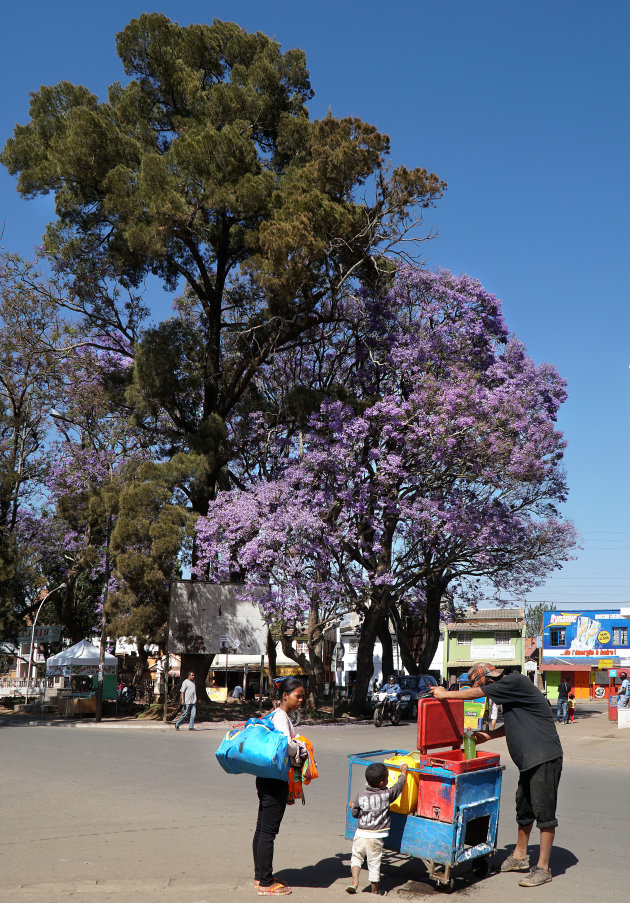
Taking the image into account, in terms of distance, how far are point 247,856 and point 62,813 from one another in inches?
124

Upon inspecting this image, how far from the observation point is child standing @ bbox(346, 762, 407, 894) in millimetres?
5934

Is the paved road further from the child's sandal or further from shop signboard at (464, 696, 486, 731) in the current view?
shop signboard at (464, 696, 486, 731)

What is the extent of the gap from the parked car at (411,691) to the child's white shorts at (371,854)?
2234cm

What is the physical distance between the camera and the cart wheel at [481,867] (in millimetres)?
6535

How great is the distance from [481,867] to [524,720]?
46.7 inches

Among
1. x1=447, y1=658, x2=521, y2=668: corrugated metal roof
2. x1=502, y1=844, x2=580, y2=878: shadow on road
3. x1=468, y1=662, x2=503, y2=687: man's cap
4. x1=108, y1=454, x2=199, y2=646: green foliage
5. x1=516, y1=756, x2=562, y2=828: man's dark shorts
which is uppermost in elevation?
x1=108, y1=454, x2=199, y2=646: green foliage

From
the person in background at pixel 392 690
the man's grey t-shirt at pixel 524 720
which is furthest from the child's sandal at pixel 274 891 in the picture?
the person in background at pixel 392 690

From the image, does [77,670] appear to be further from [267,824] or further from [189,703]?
[267,824]

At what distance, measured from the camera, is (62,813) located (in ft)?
30.0

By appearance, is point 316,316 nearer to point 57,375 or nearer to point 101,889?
point 57,375

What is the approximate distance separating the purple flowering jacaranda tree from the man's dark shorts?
17.1 meters

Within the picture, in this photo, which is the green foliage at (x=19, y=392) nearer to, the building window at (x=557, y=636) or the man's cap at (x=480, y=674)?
the man's cap at (x=480, y=674)

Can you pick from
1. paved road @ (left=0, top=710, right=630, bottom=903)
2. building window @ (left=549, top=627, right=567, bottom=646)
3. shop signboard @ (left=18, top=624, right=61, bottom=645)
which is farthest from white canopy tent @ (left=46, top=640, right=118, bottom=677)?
building window @ (left=549, top=627, right=567, bottom=646)

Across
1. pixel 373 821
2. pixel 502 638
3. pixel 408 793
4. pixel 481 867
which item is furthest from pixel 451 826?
pixel 502 638
